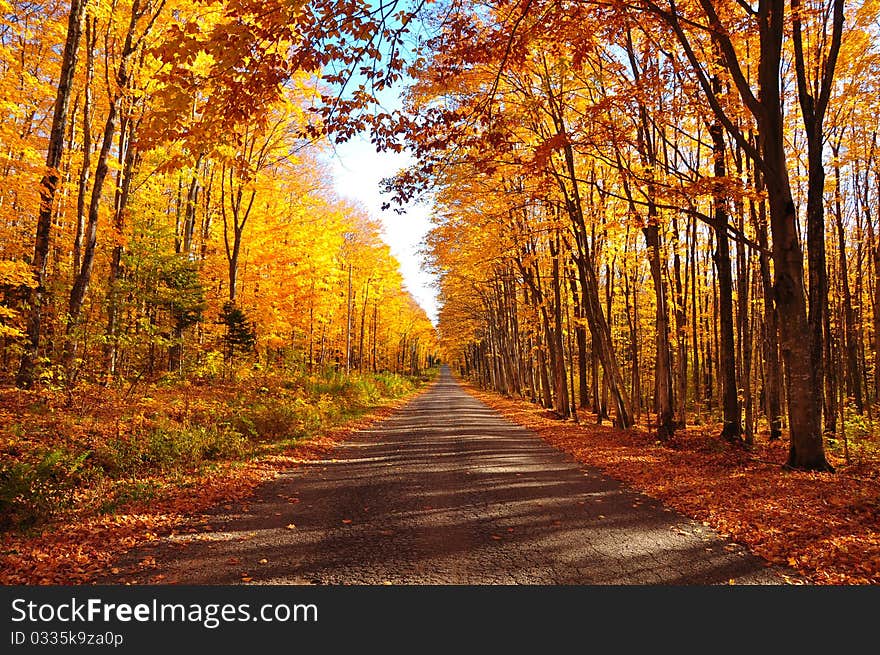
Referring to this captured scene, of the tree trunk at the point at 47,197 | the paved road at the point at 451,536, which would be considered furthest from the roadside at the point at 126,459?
the tree trunk at the point at 47,197

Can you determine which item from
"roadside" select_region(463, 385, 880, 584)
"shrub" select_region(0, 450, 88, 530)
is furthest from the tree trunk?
"roadside" select_region(463, 385, 880, 584)

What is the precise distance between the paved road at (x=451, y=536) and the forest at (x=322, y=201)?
93 cm

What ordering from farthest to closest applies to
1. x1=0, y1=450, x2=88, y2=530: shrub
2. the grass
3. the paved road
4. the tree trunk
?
the tree trunk
the grass
x1=0, y1=450, x2=88, y2=530: shrub
the paved road

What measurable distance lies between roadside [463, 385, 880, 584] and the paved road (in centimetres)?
40

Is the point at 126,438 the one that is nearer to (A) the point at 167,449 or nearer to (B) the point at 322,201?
(A) the point at 167,449

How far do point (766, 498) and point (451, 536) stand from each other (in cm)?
457

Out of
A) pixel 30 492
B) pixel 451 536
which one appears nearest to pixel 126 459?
pixel 30 492

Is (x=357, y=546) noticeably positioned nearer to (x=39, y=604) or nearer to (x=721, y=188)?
(x=39, y=604)

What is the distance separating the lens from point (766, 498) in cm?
650

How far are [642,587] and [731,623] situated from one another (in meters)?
0.66

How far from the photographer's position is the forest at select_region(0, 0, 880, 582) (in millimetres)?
6031

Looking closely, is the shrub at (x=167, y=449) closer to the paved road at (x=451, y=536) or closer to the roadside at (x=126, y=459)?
the roadside at (x=126, y=459)

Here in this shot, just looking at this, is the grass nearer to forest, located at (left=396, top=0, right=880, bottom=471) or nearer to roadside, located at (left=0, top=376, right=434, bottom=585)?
roadside, located at (left=0, top=376, right=434, bottom=585)

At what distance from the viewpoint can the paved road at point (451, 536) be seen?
4113mm
